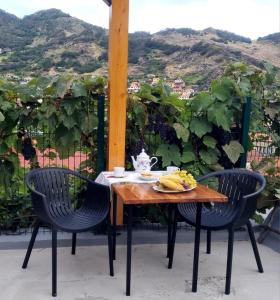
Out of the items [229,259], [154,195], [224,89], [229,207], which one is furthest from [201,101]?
[229,259]

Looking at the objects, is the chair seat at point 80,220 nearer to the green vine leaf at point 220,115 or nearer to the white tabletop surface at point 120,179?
the white tabletop surface at point 120,179

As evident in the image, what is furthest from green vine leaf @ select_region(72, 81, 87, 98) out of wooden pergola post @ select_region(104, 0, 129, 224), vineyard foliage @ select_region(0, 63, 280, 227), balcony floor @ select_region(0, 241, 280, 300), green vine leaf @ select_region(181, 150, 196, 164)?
balcony floor @ select_region(0, 241, 280, 300)

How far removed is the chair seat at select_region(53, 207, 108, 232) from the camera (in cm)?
254

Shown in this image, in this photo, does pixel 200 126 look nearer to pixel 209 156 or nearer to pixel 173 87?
pixel 209 156

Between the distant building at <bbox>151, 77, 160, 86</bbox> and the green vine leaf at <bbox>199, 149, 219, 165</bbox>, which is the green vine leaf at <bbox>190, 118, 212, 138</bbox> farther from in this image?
the distant building at <bbox>151, 77, 160, 86</bbox>

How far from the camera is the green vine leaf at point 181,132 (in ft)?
11.1

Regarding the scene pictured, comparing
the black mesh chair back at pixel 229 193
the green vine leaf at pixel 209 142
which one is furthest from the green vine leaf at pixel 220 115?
the black mesh chair back at pixel 229 193

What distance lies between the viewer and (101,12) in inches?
148

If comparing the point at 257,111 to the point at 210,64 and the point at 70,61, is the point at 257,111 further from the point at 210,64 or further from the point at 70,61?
the point at 70,61

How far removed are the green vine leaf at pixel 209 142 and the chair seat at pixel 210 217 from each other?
0.65 m

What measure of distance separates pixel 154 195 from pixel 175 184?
19cm

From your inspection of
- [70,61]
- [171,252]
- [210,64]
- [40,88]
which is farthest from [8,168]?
[210,64]

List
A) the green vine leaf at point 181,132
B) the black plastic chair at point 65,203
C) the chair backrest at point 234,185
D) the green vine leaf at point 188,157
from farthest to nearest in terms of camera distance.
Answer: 1. the green vine leaf at point 188,157
2. the green vine leaf at point 181,132
3. the chair backrest at point 234,185
4. the black plastic chair at point 65,203

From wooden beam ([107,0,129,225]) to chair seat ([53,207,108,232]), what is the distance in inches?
21.6
